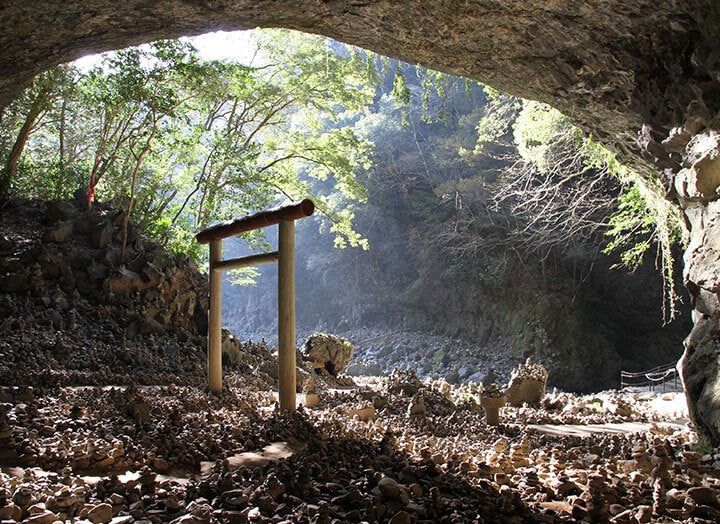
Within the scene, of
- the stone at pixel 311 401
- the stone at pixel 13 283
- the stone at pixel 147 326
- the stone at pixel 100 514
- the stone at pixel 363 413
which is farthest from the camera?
the stone at pixel 147 326

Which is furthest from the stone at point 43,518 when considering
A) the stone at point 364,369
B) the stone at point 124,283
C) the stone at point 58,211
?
the stone at point 364,369

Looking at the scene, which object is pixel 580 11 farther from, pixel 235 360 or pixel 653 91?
pixel 235 360

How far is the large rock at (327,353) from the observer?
29.5 ft

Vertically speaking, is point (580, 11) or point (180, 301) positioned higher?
point (580, 11)

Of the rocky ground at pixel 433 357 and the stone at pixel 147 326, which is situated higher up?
the stone at pixel 147 326

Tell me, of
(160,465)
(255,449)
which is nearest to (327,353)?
(255,449)

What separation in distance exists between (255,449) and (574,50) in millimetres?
4058

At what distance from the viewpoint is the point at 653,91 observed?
138 inches

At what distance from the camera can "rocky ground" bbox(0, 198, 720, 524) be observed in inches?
74.5

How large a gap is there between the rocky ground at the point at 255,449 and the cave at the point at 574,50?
1.22 meters

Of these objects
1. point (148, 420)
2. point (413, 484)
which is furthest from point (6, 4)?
point (413, 484)

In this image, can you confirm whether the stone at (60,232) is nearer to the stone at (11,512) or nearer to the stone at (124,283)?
the stone at (124,283)

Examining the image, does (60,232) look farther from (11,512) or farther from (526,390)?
(526,390)

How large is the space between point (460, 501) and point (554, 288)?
1687 cm
